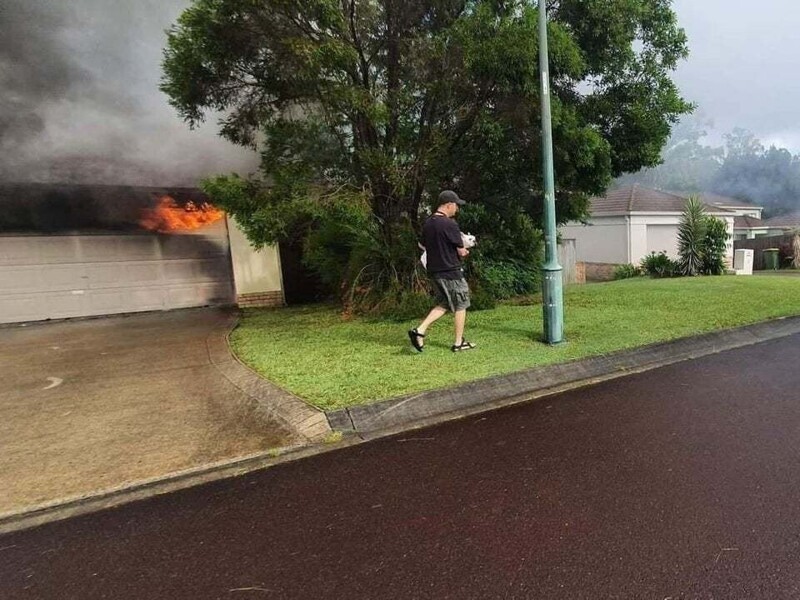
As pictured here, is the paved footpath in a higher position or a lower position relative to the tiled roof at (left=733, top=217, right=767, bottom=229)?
lower

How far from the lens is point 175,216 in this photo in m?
11.4

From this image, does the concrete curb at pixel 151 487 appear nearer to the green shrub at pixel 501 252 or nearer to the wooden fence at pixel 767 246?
the green shrub at pixel 501 252

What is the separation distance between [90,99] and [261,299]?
17.9ft

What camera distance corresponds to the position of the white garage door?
10.4 m

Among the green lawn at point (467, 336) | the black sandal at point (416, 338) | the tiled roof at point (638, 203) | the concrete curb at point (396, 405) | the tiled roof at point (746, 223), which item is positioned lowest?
the concrete curb at point (396, 405)

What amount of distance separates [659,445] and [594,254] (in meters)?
19.5

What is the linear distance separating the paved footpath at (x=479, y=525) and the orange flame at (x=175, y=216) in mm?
9463

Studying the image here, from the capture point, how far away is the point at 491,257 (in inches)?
363

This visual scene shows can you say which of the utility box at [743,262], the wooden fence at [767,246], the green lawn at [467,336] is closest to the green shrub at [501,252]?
the green lawn at [467,336]

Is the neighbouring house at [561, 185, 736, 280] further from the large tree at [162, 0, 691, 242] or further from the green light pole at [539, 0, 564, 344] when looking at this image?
the green light pole at [539, 0, 564, 344]

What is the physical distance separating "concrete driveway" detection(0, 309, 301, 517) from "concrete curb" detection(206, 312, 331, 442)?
0.07m

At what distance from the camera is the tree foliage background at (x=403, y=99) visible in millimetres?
6191

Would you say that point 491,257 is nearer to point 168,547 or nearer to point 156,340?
point 156,340

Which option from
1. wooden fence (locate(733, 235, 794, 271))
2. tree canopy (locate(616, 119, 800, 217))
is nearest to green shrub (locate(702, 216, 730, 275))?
wooden fence (locate(733, 235, 794, 271))
